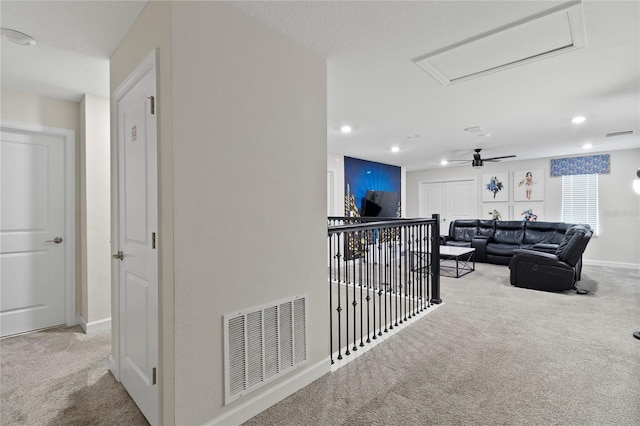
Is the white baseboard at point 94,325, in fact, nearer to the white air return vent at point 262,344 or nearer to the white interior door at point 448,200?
the white air return vent at point 262,344

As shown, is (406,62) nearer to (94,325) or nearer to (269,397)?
(269,397)

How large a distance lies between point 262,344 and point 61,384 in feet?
5.17

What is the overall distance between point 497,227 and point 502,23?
21.7 ft

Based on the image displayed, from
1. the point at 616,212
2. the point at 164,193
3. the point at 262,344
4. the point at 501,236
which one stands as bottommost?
the point at 262,344

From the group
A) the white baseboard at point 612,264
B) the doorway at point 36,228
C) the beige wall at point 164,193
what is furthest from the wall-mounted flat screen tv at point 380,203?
the beige wall at point 164,193

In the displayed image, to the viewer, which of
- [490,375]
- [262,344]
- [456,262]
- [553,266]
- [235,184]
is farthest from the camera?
[456,262]

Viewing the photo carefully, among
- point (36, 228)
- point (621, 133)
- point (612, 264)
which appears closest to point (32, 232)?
point (36, 228)

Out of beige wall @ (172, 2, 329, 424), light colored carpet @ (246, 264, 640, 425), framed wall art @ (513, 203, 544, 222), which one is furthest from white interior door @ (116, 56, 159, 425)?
framed wall art @ (513, 203, 544, 222)

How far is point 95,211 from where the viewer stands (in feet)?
10.7

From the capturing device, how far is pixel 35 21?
197cm

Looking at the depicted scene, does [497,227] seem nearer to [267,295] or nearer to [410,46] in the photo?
[410,46]

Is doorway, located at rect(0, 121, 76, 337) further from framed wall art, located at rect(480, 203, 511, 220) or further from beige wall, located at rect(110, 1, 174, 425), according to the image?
framed wall art, located at rect(480, 203, 511, 220)

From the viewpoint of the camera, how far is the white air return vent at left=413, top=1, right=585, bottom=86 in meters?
1.97

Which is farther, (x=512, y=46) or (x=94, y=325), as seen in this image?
(x=94, y=325)
